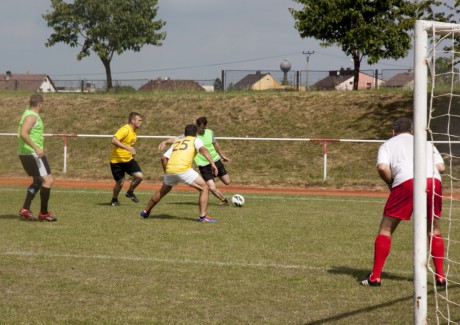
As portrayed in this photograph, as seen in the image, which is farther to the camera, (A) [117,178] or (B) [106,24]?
(B) [106,24]

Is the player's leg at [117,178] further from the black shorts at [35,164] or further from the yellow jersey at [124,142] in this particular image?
the black shorts at [35,164]

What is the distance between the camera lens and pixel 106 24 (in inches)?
2373

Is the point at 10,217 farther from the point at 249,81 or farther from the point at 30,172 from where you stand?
the point at 249,81

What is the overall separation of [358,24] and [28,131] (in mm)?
25539

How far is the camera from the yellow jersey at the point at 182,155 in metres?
13.1

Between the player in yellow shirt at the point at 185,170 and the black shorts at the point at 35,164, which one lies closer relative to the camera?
the black shorts at the point at 35,164

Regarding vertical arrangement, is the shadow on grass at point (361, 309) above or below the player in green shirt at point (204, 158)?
below

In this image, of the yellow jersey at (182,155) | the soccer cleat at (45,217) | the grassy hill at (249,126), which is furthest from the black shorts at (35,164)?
the grassy hill at (249,126)

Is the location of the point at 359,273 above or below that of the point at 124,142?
below

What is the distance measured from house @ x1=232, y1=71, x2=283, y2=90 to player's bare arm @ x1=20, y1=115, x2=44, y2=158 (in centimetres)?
3159

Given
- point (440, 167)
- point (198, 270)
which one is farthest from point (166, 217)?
point (440, 167)

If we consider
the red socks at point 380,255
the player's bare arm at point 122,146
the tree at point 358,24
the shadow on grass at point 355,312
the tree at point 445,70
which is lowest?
the shadow on grass at point 355,312

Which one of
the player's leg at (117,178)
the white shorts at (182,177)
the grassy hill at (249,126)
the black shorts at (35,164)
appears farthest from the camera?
the grassy hill at (249,126)

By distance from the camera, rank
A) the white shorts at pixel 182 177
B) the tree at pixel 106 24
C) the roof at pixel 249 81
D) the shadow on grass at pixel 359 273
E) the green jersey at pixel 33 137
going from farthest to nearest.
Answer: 1. the tree at pixel 106 24
2. the roof at pixel 249 81
3. the white shorts at pixel 182 177
4. the green jersey at pixel 33 137
5. the shadow on grass at pixel 359 273
